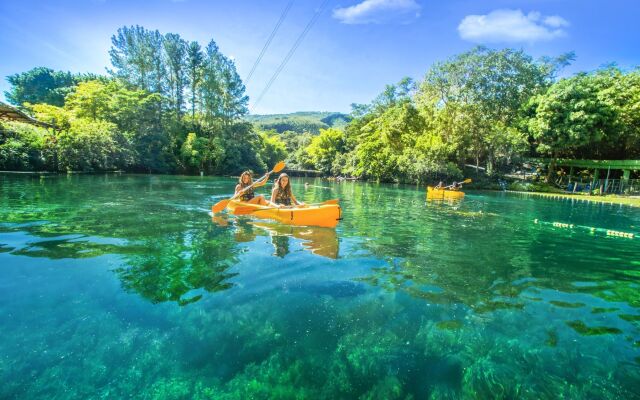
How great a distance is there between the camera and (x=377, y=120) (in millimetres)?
49406

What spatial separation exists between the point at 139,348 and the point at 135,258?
336 cm

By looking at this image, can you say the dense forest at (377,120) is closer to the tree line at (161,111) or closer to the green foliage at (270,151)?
the tree line at (161,111)

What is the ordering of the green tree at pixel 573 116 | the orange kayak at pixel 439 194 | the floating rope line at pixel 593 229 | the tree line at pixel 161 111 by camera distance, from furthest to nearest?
the tree line at pixel 161 111 < the green tree at pixel 573 116 < the orange kayak at pixel 439 194 < the floating rope line at pixel 593 229

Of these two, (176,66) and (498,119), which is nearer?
(498,119)

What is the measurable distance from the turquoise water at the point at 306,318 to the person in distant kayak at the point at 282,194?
2.66 meters

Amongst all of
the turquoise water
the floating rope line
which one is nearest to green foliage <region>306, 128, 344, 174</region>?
Result: the floating rope line

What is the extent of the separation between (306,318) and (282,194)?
7128 millimetres

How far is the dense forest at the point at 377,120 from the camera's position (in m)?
32.4

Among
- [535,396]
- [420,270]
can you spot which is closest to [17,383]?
[535,396]

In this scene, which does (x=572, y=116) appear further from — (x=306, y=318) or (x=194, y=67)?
(x=194, y=67)

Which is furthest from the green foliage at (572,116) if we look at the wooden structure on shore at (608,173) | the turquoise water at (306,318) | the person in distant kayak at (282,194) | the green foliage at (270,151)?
the green foliage at (270,151)

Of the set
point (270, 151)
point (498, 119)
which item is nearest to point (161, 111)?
point (270, 151)

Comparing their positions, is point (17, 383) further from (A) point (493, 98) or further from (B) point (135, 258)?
(A) point (493, 98)

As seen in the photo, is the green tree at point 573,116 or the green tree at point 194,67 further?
the green tree at point 194,67
